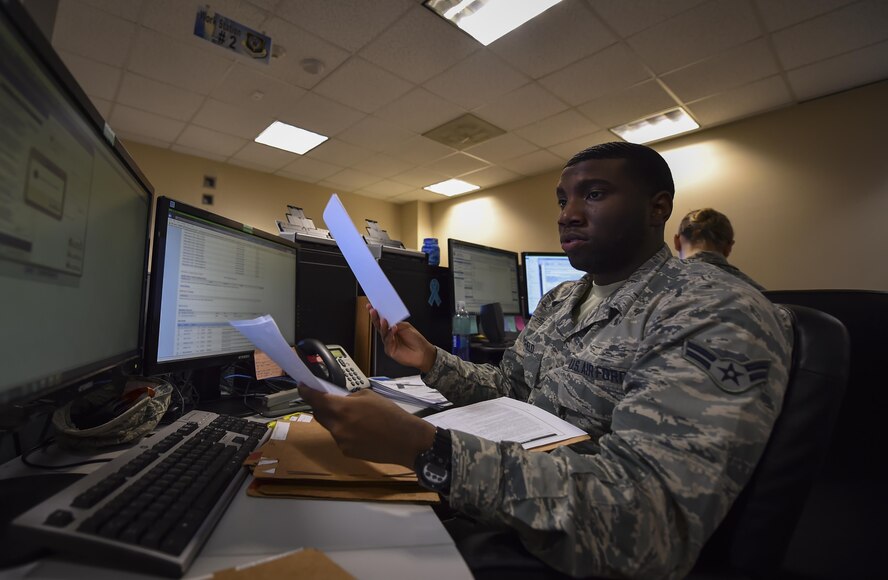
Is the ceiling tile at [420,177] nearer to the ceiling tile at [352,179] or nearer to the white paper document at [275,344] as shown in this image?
the ceiling tile at [352,179]

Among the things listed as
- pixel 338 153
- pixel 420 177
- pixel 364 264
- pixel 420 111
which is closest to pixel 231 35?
pixel 420 111

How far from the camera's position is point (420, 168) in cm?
482

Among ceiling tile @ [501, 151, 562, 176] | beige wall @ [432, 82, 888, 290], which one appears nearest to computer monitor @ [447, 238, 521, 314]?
beige wall @ [432, 82, 888, 290]

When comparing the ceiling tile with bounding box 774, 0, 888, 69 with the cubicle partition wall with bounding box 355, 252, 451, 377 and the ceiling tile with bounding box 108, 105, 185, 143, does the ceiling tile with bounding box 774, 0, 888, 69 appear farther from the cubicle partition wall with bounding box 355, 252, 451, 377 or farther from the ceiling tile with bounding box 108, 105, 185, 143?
the ceiling tile with bounding box 108, 105, 185, 143

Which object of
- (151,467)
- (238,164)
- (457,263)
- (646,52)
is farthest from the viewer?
(238,164)

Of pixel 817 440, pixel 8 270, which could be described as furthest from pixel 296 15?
pixel 817 440

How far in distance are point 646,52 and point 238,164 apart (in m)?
4.28

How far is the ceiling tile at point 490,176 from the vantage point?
4.90 meters

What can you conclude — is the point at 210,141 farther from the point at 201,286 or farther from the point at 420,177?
the point at 201,286

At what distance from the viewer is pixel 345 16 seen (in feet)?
7.57

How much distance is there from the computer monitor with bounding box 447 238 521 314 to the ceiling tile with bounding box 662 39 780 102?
1966mm

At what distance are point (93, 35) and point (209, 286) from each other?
2.80 metres

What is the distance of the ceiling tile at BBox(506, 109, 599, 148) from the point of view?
3.51 m

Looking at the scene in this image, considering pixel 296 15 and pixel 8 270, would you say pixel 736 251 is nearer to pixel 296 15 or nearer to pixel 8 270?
pixel 296 15
